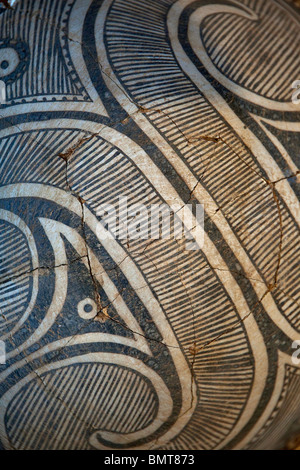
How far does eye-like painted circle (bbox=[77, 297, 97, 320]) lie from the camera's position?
0.99 metres

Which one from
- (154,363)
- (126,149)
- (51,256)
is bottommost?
(154,363)

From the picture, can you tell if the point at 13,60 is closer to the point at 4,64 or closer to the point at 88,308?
the point at 4,64

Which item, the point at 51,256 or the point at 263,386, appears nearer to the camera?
the point at 51,256

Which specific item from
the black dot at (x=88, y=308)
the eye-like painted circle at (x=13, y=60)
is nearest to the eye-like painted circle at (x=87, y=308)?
the black dot at (x=88, y=308)

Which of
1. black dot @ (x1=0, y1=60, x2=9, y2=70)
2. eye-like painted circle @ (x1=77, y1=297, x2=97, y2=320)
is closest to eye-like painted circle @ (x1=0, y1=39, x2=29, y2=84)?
black dot @ (x1=0, y1=60, x2=9, y2=70)

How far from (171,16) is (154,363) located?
33.1 inches

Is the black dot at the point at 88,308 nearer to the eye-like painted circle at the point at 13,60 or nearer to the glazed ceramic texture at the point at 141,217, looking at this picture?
the glazed ceramic texture at the point at 141,217

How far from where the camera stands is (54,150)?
101cm

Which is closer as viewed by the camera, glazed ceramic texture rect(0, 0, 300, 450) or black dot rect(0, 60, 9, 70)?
glazed ceramic texture rect(0, 0, 300, 450)

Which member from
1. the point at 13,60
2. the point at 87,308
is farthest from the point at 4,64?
the point at 87,308

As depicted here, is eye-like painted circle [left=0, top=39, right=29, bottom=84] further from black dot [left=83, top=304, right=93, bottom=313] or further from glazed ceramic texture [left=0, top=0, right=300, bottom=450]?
black dot [left=83, top=304, right=93, bottom=313]

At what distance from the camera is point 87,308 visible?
3.27ft
